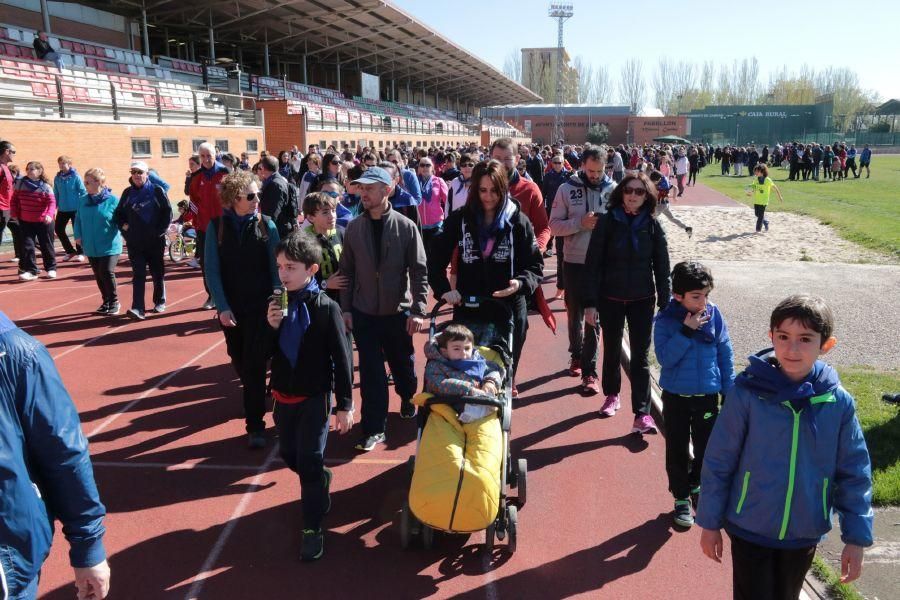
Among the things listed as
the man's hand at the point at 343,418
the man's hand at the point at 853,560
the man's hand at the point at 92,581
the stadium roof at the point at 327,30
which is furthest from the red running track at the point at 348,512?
the stadium roof at the point at 327,30

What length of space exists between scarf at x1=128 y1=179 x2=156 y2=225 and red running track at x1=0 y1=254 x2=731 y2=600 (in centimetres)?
243

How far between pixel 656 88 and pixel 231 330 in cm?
13061

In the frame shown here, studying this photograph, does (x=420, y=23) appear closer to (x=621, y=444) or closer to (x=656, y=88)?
(x=621, y=444)

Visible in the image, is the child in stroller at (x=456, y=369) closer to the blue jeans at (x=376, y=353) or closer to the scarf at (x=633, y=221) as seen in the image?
the blue jeans at (x=376, y=353)

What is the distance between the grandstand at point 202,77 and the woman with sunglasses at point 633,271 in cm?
1528

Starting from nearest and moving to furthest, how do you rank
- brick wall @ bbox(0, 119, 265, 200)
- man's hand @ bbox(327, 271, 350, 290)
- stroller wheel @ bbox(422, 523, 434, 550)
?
stroller wheel @ bbox(422, 523, 434, 550)
man's hand @ bbox(327, 271, 350, 290)
brick wall @ bbox(0, 119, 265, 200)

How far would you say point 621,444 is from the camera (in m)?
5.34

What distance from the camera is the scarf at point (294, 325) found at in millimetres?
3832

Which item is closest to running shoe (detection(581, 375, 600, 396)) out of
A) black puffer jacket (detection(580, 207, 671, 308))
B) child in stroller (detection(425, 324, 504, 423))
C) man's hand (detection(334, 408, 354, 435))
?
black puffer jacket (detection(580, 207, 671, 308))

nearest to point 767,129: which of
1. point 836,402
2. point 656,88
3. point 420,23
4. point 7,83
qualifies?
point 656,88

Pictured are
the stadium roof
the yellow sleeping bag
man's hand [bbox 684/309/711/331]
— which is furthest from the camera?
the stadium roof

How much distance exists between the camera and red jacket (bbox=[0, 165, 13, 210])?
36.6ft

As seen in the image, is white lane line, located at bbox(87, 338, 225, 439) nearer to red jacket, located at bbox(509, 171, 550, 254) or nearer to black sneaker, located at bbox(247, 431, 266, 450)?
black sneaker, located at bbox(247, 431, 266, 450)

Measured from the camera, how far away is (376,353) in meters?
5.20
